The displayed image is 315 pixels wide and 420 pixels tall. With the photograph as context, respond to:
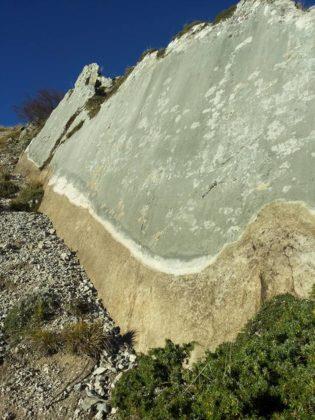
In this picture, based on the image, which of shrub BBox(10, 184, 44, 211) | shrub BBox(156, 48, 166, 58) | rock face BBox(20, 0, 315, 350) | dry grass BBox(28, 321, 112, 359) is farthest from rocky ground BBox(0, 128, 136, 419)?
shrub BBox(156, 48, 166, 58)

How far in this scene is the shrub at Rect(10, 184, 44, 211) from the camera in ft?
72.4

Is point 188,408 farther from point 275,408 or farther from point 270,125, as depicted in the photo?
point 270,125

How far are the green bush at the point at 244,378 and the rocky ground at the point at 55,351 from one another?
5.35ft

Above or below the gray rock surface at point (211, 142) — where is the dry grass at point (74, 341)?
below

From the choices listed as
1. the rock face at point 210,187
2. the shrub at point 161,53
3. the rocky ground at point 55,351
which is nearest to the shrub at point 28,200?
the rocky ground at point 55,351

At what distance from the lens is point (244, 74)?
12992mm

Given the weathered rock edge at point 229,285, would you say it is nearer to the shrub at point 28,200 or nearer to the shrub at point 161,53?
the shrub at point 161,53

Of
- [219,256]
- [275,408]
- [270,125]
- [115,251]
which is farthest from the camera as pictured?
[115,251]

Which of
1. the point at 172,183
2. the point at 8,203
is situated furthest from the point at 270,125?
the point at 8,203

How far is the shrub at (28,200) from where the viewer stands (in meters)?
22.1

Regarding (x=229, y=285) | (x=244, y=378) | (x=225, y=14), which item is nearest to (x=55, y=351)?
(x=229, y=285)

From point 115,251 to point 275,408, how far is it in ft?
27.0

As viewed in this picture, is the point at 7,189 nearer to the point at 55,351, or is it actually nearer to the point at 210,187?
the point at 55,351

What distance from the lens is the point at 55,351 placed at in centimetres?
1112
